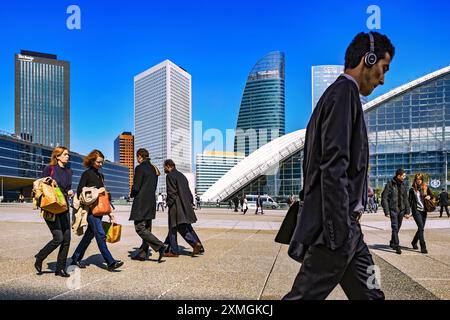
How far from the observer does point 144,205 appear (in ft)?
23.2

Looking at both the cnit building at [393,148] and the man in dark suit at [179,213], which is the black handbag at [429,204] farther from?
the cnit building at [393,148]

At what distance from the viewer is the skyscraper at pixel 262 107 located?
145m

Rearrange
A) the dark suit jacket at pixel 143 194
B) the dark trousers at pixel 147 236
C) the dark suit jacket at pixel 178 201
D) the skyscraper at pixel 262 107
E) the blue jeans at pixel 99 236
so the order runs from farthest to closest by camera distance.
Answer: the skyscraper at pixel 262 107 < the dark suit jacket at pixel 178 201 < the dark suit jacket at pixel 143 194 < the dark trousers at pixel 147 236 < the blue jeans at pixel 99 236

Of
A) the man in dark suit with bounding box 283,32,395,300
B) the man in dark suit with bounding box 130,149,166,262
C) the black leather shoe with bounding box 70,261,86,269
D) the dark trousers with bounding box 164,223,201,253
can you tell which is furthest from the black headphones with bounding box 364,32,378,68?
the dark trousers with bounding box 164,223,201,253

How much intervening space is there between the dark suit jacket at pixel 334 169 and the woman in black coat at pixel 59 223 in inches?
171

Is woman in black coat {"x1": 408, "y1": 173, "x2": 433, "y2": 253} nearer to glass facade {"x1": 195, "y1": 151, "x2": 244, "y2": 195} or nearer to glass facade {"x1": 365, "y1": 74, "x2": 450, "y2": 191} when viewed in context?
glass facade {"x1": 365, "y1": 74, "x2": 450, "y2": 191}

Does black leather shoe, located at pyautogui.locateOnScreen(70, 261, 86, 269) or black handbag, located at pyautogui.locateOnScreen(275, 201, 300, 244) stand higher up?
black handbag, located at pyautogui.locateOnScreen(275, 201, 300, 244)

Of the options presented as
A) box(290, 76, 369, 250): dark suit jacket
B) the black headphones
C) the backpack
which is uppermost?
the black headphones

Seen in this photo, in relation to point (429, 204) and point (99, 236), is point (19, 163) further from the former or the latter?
point (429, 204)

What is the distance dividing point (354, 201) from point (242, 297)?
2647 millimetres

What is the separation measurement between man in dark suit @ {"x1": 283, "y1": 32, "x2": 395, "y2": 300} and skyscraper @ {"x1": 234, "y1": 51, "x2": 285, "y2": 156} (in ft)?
427

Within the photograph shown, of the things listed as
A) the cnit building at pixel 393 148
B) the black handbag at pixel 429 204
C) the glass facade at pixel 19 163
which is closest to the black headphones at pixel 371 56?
the black handbag at pixel 429 204

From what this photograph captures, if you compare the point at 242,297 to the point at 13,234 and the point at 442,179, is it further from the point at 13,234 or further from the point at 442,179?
the point at 442,179

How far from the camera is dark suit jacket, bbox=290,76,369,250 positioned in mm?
2105
